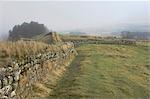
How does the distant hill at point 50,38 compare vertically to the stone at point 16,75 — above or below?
above

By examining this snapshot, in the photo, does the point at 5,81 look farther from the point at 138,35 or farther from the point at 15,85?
the point at 138,35

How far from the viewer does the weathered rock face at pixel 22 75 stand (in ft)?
51.9

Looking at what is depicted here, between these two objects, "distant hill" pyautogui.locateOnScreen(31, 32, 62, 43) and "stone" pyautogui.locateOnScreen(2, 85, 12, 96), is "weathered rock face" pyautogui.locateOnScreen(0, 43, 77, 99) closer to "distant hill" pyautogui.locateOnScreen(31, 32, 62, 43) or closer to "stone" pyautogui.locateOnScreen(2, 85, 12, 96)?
"stone" pyautogui.locateOnScreen(2, 85, 12, 96)

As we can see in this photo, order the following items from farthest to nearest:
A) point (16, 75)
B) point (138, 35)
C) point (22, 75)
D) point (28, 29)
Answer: point (138, 35), point (28, 29), point (22, 75), point (16, 75)

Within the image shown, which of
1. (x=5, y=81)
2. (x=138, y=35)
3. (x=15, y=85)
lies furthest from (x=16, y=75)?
(x=138, y=35)

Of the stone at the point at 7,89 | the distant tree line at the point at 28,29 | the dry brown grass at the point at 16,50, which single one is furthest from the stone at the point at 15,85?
the distant tree line at the point at 28,29

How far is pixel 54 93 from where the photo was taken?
20.8m

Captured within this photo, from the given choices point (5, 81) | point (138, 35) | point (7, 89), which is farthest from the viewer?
point (138, 35)

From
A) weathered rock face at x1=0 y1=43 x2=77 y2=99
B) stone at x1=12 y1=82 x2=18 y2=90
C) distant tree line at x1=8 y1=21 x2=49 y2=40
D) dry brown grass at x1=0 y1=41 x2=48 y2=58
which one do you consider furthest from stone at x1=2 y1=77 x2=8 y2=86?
distant tree line at x1=8 y1=21 x2=49 y2=40

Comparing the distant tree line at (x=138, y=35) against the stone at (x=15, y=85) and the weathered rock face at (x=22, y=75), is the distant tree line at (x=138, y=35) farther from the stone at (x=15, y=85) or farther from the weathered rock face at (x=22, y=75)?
the stone at (x=15, y=85)

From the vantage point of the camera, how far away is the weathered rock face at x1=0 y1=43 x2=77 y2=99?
15.8 meters

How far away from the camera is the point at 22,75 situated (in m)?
19.0

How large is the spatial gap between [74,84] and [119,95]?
2950 millimetres

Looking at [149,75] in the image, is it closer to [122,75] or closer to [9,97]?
[122,75]
